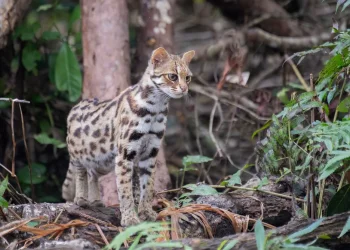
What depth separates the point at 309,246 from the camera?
11.0 ft

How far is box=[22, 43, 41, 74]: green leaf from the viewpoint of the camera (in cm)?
773

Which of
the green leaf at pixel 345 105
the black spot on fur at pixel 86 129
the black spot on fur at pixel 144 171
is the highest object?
the green leaf at pixel 345 105

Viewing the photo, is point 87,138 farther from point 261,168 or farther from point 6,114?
point 6,114

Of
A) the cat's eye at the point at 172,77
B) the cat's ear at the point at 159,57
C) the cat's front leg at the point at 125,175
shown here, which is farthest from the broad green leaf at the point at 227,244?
the cat's ear at the point at 159,57

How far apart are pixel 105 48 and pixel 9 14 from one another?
0.96 meters

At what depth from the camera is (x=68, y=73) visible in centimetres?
766

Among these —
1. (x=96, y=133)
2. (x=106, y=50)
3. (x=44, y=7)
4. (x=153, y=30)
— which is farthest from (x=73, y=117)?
(x=44, y=7)

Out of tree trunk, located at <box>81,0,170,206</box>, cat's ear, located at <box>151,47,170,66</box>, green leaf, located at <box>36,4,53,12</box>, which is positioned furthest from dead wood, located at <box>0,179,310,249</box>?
green leaf, located at <box>36,4,53,12</box>

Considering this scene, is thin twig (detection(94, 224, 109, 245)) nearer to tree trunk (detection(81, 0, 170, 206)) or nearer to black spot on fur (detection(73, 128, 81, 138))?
black spot on fur (detection(73, 128, 81, 138))

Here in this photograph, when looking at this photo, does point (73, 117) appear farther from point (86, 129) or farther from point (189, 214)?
point (189, 214)

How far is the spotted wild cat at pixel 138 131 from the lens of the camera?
4.95 meters

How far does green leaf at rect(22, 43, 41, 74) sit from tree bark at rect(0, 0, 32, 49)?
2.24ft

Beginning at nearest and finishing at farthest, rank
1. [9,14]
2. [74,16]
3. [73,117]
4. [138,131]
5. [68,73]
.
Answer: [138,131]
[73,117]
[9,14]
[68,73]
[74,16]

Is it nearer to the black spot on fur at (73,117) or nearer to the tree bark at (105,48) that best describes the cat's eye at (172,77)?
the black spot on fur at (73,117)
